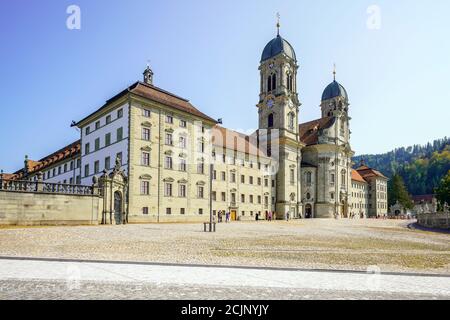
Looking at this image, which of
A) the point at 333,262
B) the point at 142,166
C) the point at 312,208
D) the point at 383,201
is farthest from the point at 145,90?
the point at 383,201

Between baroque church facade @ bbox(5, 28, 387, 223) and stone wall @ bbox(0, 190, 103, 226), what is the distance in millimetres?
2502

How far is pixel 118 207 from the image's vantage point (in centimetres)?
3566

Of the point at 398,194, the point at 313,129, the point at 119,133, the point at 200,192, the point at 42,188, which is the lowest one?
the point at 398,194

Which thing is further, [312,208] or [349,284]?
[312,208]

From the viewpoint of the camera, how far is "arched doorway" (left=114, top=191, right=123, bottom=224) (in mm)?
35125

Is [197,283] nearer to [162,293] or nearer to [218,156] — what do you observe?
[162,293]

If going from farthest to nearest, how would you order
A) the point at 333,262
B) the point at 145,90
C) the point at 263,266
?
the point at 145,90, the point at 333,262, the point at 263,266

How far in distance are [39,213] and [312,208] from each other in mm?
58425

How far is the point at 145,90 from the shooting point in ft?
142

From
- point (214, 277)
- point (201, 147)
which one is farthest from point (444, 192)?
point (214, 277)

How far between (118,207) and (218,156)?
67.8ft

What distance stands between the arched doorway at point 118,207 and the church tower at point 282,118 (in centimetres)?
3802

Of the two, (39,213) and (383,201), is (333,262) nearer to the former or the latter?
(39,213)

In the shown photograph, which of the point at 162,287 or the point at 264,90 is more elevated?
the point at 264,90
